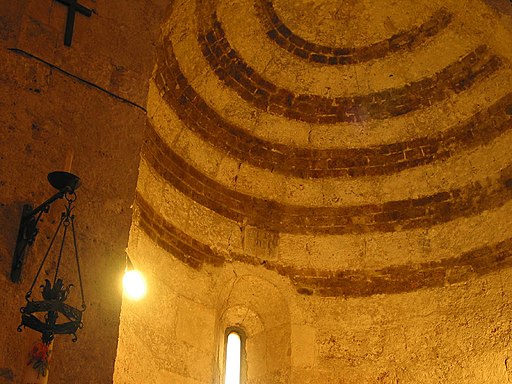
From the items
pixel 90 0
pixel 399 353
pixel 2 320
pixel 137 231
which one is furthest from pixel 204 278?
pixel 2 320

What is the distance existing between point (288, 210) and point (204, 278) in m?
1.22

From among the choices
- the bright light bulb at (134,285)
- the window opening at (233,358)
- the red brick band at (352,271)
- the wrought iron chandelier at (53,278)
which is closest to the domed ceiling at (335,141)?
the red brick band at (352,271)

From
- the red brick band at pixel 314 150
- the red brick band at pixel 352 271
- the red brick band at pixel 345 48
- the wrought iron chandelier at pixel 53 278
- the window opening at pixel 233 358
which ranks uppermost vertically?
the red brick band at pixel 345 48

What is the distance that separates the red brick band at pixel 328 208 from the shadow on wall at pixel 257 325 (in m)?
0.65

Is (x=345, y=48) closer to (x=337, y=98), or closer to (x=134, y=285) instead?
(x=337, y=98)

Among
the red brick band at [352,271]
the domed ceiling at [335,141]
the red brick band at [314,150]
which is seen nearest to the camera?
the red brick band at [352,271]

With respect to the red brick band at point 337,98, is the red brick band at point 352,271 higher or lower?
lower

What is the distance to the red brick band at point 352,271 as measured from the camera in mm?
6457

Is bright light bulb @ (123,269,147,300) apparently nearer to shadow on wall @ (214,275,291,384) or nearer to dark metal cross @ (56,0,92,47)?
shadow on wall @ (214,275,291,384)

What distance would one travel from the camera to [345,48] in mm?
7793

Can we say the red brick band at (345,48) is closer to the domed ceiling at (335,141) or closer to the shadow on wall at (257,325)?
the domed ceiling at (335,141)

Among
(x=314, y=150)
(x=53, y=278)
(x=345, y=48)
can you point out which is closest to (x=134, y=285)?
(x=53, y=278)

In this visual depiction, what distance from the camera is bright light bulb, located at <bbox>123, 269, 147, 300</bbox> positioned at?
560 cm

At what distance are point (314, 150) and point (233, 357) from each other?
85.5 inches
